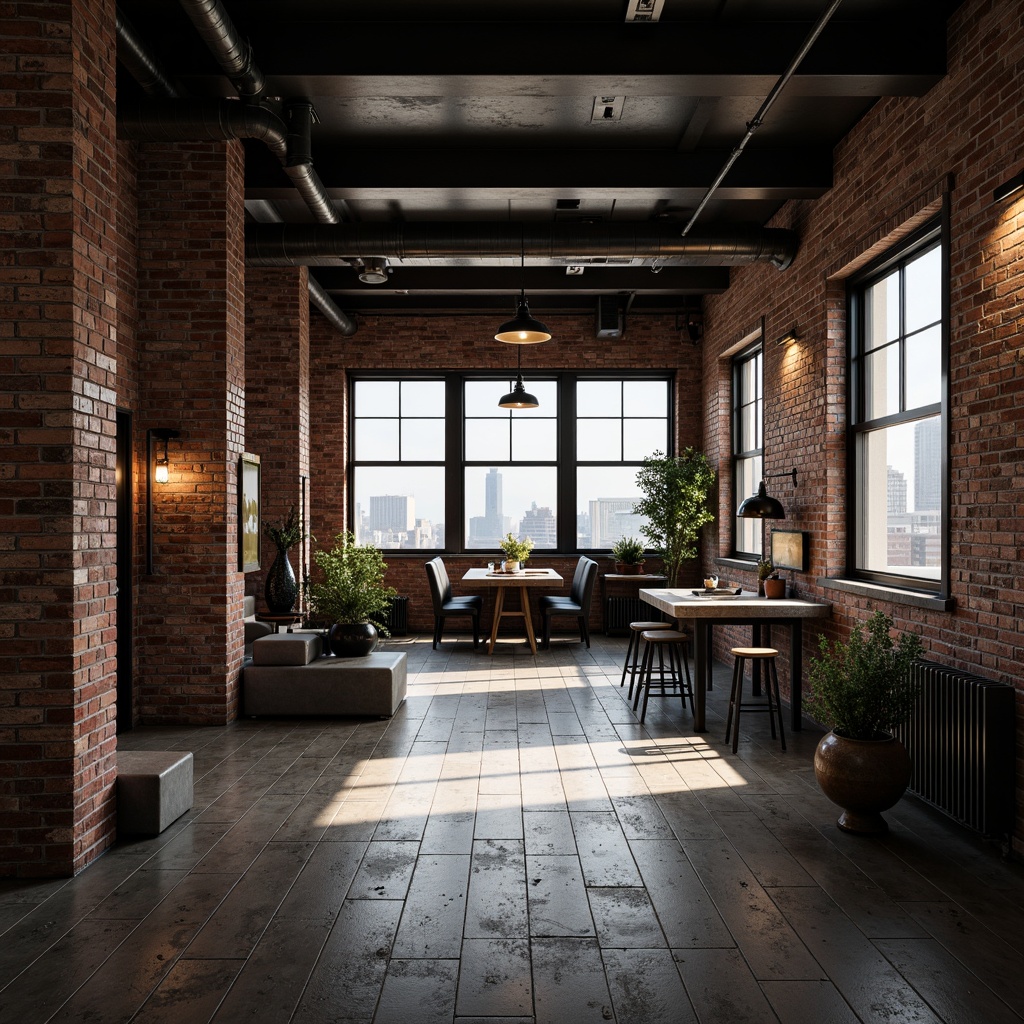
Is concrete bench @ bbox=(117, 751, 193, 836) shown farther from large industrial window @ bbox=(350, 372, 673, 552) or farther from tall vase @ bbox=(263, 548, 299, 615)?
large industrial window @ bbox=(350, 372, 673, 552)

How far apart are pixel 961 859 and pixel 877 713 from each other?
643 millimetres

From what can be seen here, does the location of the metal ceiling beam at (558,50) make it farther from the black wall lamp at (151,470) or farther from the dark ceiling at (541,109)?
the black wall lamp at (151,470)

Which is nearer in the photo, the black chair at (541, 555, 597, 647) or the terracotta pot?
the terracotta pot

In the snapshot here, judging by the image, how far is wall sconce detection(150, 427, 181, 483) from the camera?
5473 mm

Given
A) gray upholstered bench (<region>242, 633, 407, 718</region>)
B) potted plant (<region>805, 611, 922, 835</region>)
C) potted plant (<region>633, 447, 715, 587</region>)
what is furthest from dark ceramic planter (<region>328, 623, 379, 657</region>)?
potted plant (<region>633, 447, 715, 587</region>)

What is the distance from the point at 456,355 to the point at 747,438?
3642 mm

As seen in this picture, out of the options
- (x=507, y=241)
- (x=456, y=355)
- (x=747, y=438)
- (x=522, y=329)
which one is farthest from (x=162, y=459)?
(x=747, y=438)

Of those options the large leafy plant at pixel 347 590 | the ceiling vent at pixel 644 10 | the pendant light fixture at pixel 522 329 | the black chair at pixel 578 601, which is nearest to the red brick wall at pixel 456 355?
the black chair at pixel 578 601

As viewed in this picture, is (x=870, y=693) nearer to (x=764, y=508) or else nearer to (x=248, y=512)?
(x=764, y=508)

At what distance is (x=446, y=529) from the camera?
1020cm

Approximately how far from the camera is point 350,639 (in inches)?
240

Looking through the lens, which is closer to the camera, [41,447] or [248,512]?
[41,447]

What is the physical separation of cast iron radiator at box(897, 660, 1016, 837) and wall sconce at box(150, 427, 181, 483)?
4.67 meters

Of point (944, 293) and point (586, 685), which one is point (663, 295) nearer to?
point (586, 685)
